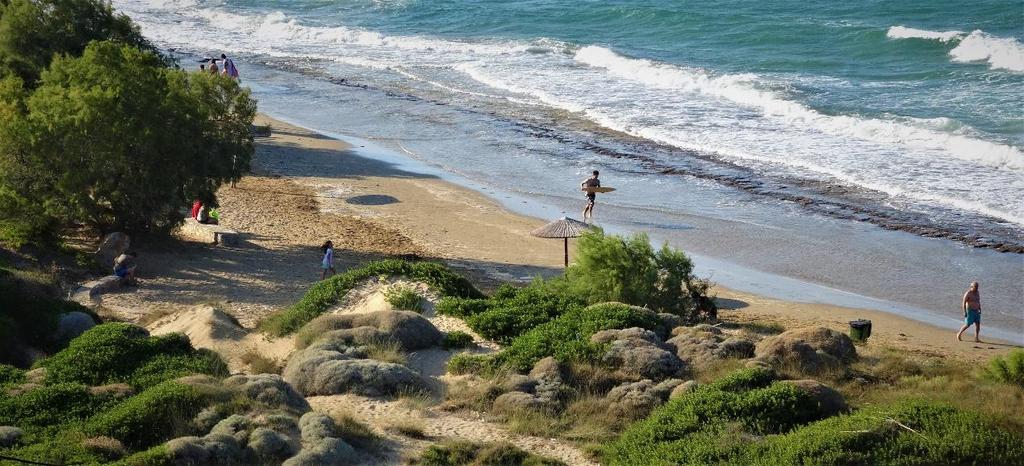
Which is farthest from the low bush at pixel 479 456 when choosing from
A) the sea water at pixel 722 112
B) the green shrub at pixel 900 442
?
the sea water at pixel 722 112

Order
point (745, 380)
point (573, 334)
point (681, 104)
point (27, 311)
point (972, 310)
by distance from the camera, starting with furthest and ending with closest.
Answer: point (681, 104), point (972, 310), point (27, 311), point (573, 334), point (745, 380)

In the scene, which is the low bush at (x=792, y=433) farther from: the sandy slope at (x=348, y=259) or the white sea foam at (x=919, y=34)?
the white sea foam at (x=919, y=34)

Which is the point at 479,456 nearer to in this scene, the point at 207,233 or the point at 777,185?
the point at 207,233

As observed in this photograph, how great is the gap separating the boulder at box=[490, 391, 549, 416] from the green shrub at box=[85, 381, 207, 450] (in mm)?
3584

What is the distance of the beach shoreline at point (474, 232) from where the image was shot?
20469mm

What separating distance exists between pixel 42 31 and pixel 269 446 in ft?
64.6

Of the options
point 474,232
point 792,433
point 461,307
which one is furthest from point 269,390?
point 474,232

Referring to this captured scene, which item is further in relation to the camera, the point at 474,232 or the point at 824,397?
the point at 474,232

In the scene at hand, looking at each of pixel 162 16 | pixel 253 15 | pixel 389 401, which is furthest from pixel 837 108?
pixel 162 16

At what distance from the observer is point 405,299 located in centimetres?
1938

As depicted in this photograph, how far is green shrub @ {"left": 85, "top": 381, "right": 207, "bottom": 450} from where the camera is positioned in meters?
12.9

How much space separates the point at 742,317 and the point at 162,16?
53519 millimetres

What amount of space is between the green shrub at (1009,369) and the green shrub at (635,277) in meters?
5.14

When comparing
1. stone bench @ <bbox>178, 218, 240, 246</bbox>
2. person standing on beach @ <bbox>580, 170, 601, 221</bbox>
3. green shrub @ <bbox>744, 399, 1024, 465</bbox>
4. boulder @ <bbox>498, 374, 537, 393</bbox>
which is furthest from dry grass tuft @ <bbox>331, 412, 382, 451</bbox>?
person standing on beach @ <bbox>580, 170, 601, 221</bbox>
